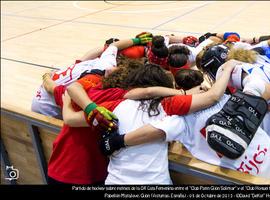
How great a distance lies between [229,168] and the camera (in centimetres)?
148

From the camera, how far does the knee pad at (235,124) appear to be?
53.9 inches

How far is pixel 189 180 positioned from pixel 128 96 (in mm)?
497

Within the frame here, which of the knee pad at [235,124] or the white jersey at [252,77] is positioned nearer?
the knee pad at [235,124]

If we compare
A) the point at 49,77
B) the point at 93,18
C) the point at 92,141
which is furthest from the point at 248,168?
the point at 93,18

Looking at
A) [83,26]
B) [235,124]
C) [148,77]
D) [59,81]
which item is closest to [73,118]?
[148,77]

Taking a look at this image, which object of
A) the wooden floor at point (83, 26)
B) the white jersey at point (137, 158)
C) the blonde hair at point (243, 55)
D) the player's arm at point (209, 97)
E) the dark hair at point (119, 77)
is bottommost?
the wooden floor at point (83, 26)

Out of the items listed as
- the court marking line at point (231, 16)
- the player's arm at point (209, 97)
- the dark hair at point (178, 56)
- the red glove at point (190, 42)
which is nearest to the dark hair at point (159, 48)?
the dark hair at point (178, 56)

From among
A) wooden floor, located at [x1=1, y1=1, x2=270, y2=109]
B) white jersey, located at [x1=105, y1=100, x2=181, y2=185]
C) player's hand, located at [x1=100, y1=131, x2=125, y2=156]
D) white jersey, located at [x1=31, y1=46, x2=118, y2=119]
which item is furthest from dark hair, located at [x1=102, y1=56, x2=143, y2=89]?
wooden floor, located at [x1=1, y1=1, x2=270, y2=109]

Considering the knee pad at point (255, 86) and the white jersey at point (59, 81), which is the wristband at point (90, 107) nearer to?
the white jersey at point (59, 81)

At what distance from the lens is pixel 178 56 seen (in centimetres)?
220

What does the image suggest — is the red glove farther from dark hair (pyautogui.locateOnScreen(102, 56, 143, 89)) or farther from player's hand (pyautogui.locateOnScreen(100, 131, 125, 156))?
player's hand (pyautogui.locateOnScreen(100, 131, 125, 156))

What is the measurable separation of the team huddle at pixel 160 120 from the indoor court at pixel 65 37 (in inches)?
4.7

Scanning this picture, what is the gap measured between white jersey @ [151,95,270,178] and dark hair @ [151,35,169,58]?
79 cm

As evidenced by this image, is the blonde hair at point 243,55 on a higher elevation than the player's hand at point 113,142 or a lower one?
higher
